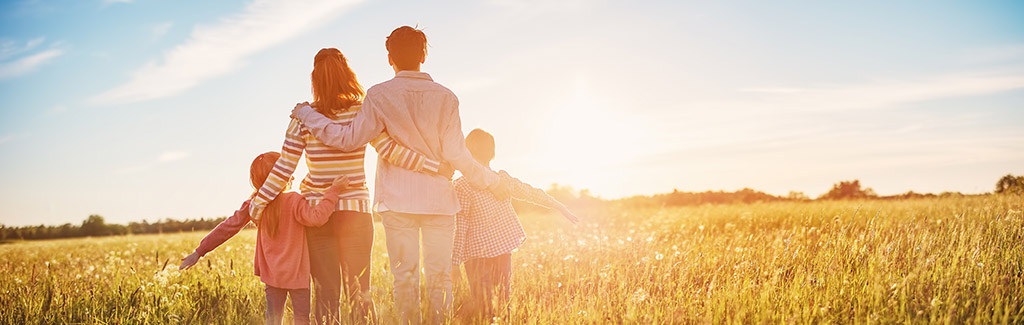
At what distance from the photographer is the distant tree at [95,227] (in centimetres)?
3028

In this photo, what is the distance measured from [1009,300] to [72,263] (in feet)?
39.5

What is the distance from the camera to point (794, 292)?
167 inches

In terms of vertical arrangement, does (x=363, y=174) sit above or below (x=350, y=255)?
above

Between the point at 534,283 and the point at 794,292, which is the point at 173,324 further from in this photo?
the point at 794,292

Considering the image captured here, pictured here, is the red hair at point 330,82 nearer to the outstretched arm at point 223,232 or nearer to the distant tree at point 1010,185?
the outstretched arm at point 223,232

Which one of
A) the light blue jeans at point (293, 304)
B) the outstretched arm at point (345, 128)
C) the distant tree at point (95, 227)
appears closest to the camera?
the outstretched arm at point (345, 128)

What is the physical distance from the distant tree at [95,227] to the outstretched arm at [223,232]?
104ft

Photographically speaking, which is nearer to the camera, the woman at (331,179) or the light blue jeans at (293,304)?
the woman at (331,179)

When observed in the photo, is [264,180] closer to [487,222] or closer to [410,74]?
[410,74]

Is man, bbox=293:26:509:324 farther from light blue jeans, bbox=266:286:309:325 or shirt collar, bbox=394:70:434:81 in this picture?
light blue jeans, bbox=266:286:309:325

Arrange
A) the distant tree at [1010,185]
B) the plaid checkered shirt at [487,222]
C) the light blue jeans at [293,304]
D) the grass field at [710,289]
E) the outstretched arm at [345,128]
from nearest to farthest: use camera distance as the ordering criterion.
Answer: the outstretched arm at [345,128]
the grass field at [710,289]
the light blue jeans at [293,304]
the plaid checkered shirt at [487,222]
the distant tree at [1010,185]

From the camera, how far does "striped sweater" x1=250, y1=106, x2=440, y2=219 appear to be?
4078mm

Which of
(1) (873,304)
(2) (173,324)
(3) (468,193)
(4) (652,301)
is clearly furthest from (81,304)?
(1) (873,304)

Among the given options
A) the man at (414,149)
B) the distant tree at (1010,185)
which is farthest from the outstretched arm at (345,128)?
the distant tree at (1010,185)
